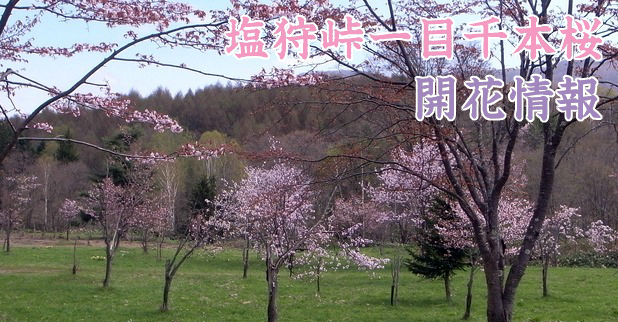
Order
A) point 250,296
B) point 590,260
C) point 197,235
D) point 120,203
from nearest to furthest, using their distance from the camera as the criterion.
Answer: point 197,235, point 250,296, point 120,203, point 590,260

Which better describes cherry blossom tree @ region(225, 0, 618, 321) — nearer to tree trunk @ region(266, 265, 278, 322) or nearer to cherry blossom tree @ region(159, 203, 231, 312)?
tree trunk @ region(266, 265, 278, 322)

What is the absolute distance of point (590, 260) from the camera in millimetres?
22234

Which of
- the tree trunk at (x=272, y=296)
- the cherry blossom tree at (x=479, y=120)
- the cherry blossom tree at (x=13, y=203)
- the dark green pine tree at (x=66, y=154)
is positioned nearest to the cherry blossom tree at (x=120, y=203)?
the tree trunk at (x=272, y=296)

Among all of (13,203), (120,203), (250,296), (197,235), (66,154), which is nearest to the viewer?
(197,235)

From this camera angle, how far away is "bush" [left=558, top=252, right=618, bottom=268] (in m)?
21.8

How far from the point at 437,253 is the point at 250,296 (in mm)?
4819

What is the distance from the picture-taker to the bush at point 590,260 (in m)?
21.8

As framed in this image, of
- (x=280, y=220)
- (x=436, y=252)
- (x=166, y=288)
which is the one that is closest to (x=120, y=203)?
(x=166, y=288)

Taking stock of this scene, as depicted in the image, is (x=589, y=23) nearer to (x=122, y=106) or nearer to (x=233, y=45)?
(x=233, y=45)

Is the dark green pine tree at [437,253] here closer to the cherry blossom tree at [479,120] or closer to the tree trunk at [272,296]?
the tree trunk at [272,296]

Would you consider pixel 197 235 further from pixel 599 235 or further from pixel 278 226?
pixel 599 235

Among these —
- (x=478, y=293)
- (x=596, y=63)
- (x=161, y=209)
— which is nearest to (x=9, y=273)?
(x=161, y=209)

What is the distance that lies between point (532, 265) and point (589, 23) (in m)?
18.7

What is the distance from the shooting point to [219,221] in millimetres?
15305
